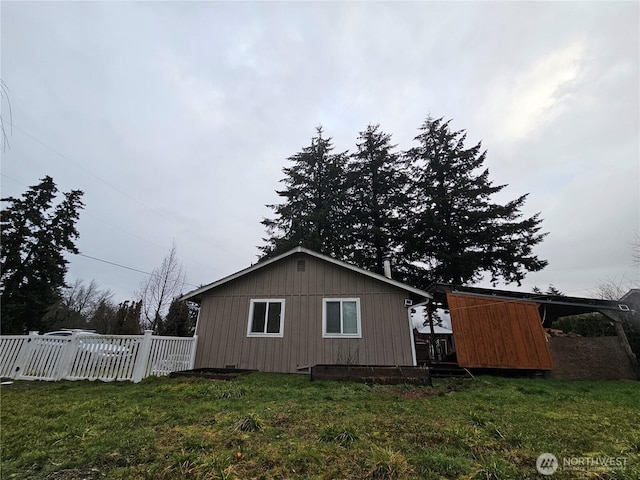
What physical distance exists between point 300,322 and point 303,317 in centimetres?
19

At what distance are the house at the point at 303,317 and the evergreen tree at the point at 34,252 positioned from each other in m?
17.4

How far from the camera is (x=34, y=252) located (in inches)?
788

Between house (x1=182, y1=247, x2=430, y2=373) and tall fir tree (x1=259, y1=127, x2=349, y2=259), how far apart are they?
773 cm

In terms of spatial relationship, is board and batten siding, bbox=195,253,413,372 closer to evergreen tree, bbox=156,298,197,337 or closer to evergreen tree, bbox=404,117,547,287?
evergreen tree, bbox=156,298,197,337

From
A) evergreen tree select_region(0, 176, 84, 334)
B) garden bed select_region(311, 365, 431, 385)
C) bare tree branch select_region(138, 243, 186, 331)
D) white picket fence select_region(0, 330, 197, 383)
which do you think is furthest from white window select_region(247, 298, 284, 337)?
evergreen tree select_region(0, 176, 84, 334)

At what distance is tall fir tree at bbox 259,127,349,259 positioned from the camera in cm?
1891

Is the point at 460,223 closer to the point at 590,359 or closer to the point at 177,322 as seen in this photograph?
the point at 590,359

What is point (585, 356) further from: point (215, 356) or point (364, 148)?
point (364, 148)

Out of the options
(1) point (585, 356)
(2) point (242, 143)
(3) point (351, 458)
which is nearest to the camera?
(3) point (351, 458)

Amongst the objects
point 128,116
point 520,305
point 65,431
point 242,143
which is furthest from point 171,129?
point 520,305

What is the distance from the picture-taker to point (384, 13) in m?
9.70

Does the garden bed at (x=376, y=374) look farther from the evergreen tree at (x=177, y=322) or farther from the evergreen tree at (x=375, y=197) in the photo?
the evergreen tree at (x=177, y=322)

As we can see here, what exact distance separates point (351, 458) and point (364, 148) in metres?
21.0

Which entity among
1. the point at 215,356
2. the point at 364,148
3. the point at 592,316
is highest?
the point at 364,148
